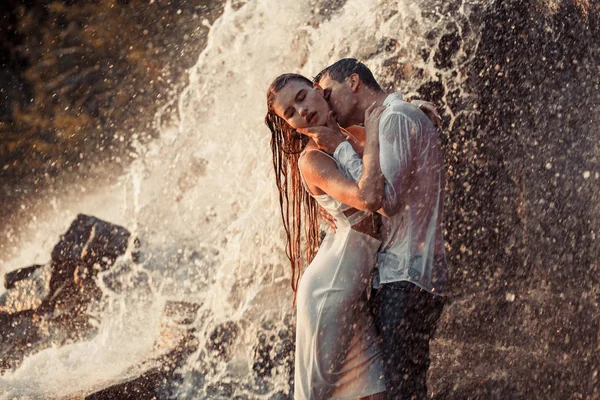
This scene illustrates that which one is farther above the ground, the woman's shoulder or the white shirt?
the woman's shoulder

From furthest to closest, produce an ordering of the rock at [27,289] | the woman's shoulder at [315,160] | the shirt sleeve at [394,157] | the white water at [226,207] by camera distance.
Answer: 1. the rock at [27,289]
2. the white water at [226,207]
3. the woman's shoulder at [315,160]
4. the shirt sleeve at [394,157]

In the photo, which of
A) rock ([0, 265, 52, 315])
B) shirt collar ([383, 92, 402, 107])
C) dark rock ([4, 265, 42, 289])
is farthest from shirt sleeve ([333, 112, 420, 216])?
dark rock ([4, 265, 42, 289])

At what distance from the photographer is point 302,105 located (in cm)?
288

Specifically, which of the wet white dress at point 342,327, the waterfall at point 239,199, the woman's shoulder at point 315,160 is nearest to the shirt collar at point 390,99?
the woman's shoulder at point 315,160

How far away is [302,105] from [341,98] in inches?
8.5

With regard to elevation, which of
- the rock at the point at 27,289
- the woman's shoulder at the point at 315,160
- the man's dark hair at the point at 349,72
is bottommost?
the rock at the point at 27,289

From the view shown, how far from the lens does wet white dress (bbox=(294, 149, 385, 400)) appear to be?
9.44ft

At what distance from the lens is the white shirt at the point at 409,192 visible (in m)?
2.76

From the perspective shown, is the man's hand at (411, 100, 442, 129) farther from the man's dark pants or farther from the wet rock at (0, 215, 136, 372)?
the wet rock at (0, 215, 136, 372)

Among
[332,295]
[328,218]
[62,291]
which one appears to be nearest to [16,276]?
[62,291]

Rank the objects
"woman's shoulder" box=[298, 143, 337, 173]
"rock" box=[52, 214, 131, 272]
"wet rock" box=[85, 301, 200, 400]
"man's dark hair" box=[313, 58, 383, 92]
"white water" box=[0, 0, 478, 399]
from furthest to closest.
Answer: "rock" box=[52, 214, 131, 272], "white water" box=[0, 0, 478, 399], "wet rock" box=[85, 301, 200, 400], "man's dark hair" box=[313, 58, 383, 92], "woman's shoulder" box=[298, 143, 337, 173]

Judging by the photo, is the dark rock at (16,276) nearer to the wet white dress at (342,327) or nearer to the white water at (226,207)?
the white water at (226,207)

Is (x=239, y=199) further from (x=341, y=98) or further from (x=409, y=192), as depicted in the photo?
(x=409, y=192)

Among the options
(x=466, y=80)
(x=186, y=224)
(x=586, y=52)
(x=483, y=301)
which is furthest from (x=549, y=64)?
(x=186, y=224)
